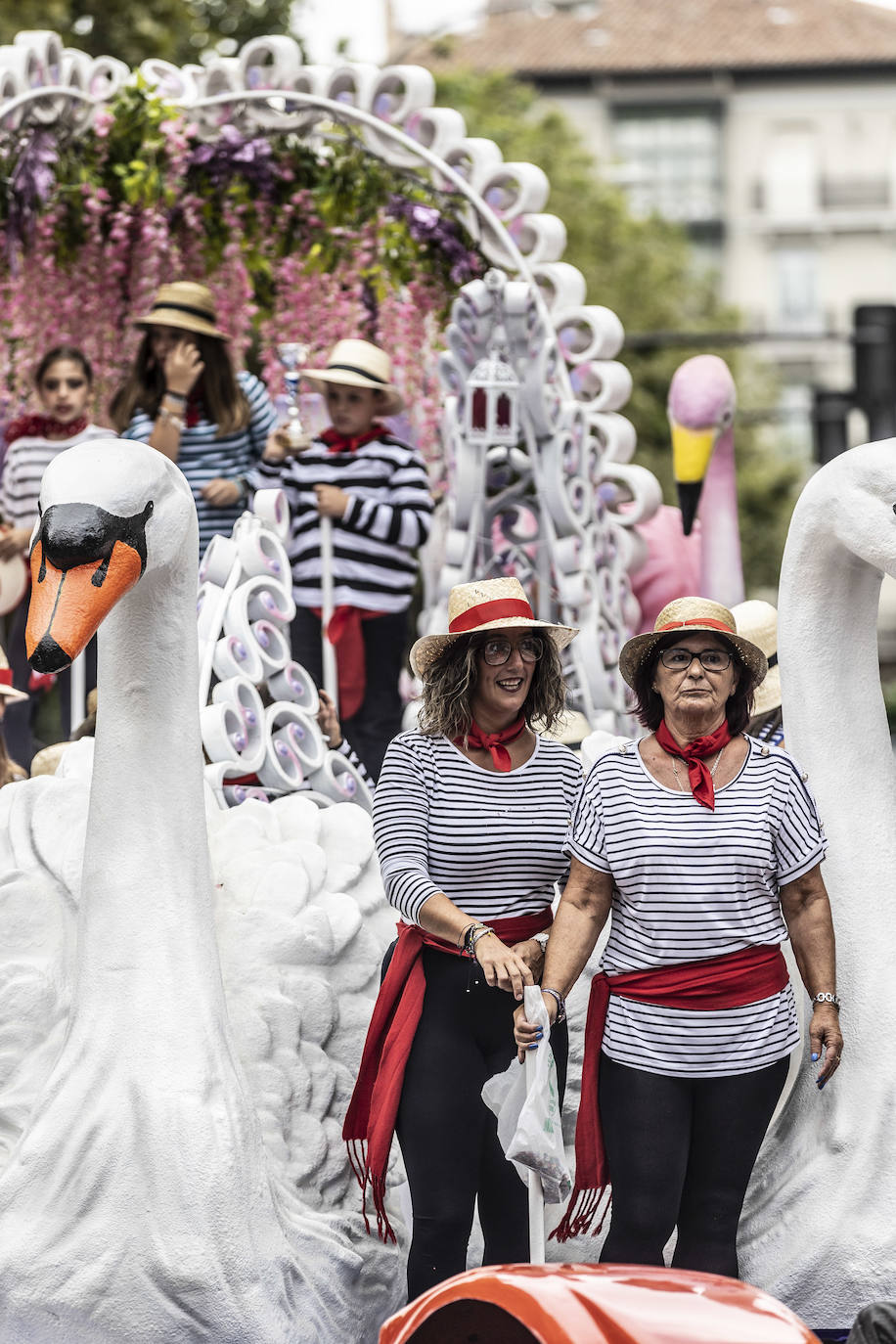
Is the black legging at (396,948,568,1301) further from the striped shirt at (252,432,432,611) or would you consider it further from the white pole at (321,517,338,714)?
the striped shirt at (252,432,432,611)

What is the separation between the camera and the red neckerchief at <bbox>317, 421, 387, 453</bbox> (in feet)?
24.8

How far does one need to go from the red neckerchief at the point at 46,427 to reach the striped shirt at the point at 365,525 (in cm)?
114

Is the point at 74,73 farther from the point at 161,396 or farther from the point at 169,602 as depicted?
the point at 169,602

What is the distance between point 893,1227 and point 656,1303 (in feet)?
4.58

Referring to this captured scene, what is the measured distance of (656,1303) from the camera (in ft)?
11.1

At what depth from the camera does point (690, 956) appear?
430 cm

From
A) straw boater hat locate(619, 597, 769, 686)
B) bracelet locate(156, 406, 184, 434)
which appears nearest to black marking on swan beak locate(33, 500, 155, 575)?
straw boater hat locate(619, 597, 769, 686)

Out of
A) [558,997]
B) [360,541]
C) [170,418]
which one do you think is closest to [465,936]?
[558,997]

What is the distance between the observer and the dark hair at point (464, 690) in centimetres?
455

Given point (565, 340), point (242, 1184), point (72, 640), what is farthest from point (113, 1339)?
point (565, 340)

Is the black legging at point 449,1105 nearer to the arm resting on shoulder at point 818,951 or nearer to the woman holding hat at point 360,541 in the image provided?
the arm resting on shoulder at point 818,951

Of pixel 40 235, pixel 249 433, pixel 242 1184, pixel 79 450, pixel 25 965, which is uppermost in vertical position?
pixel 40 235

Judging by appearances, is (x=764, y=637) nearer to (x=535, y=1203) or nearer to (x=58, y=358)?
(x=535, y=1203)

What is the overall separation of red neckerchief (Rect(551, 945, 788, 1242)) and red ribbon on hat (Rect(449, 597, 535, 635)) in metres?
0.79
